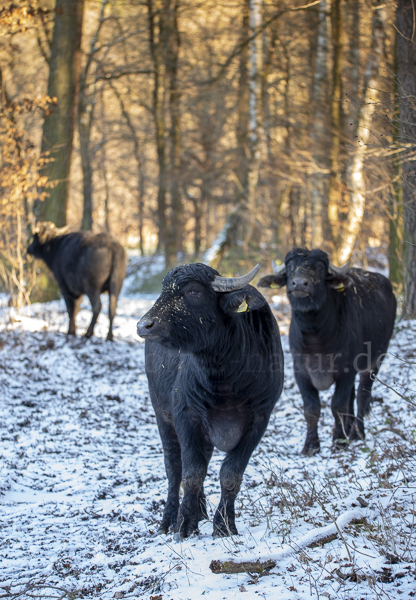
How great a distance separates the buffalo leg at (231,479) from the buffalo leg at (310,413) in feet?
7.33

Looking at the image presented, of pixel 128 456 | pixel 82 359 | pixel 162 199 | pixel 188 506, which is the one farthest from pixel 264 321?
pixel 162 199

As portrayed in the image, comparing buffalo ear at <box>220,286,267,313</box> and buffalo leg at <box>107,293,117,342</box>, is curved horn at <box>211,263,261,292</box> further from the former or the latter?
buffalo leg at <box>107,293,117,342</box>

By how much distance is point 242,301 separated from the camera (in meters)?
4.10

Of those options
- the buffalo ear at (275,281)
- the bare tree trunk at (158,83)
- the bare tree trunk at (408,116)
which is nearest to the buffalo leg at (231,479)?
the bare tree trunk at (408,116)

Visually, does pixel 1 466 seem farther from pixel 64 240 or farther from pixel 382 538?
pixel 64 240

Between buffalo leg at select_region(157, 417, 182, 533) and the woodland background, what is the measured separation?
2791mm

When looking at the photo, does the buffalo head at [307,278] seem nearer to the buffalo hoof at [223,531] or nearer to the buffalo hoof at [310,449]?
the buffalo hoof at [310,449]

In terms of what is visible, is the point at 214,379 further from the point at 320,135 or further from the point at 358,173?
the point at 320,135

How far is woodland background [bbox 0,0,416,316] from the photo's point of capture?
346 inches

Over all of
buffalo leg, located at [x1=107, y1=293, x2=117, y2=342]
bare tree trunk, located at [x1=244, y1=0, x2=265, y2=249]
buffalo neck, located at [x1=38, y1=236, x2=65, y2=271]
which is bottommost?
buffalo leg, located at [x1=107, y1=293, x2=117, y2=342]

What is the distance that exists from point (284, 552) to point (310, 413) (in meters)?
2.96

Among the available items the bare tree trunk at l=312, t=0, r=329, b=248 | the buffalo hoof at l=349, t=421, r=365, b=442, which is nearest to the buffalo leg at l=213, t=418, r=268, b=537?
the buffalo hoof at l=349, t=421, r=365, b=442

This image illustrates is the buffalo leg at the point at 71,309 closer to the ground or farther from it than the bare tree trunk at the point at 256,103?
closer to the ground

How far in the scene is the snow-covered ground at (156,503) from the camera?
130 inches
